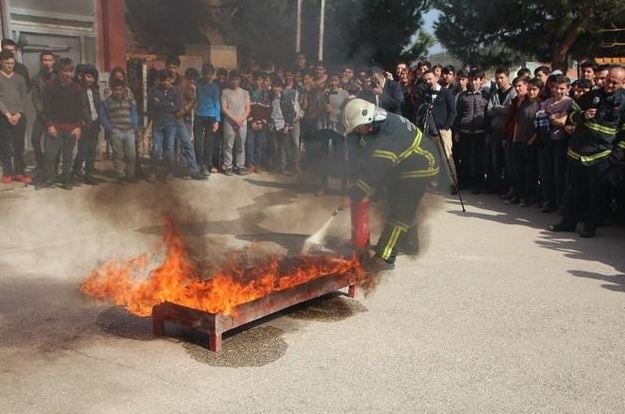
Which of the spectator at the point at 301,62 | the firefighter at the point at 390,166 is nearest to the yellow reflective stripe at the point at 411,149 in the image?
the firefighter at the point at 390,166

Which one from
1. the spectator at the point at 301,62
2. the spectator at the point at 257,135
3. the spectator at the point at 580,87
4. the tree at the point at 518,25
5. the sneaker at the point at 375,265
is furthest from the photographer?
the spectator at the point at 257,135

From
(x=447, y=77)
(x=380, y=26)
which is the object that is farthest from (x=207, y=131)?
(x=380, y=26)

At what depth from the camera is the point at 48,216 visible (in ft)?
23.5

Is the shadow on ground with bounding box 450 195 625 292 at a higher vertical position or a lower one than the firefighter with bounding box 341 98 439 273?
lower

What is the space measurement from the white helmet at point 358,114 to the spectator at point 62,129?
411cm

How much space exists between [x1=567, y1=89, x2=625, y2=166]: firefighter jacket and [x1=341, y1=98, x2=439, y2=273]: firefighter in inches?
84.9

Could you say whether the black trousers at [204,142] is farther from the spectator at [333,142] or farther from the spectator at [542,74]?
the spectator at [542,74]

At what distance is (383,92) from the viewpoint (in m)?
8.85

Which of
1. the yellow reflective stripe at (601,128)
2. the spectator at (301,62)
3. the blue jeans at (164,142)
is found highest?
the spectator at (301,62)

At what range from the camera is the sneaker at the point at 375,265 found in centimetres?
539

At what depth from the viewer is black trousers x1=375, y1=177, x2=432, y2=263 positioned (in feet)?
17.7

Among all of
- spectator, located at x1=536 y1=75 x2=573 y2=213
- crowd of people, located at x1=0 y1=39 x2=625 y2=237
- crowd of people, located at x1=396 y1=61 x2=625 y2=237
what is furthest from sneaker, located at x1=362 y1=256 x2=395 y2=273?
spectator, located at x1=536 y1=75 x2=573 y2=213

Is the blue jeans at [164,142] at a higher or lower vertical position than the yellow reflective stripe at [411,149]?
lower

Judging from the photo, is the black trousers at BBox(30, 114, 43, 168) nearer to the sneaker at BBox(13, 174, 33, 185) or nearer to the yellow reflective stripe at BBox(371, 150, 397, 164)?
the sneaker at BBox(13, 174, 33, 185)
